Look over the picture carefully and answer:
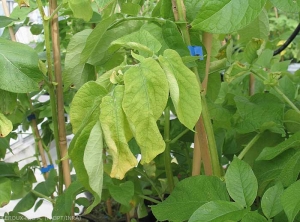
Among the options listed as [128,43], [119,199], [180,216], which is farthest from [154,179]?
[128,43]

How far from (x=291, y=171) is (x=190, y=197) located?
0.34 ft

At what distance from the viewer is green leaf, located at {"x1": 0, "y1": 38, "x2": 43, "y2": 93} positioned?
459 mm

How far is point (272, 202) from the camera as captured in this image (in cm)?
39

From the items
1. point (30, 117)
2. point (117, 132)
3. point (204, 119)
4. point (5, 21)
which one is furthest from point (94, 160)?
point (30, 117)

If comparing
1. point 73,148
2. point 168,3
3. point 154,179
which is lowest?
point 154,179

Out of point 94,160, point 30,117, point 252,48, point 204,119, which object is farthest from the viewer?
point 30,117

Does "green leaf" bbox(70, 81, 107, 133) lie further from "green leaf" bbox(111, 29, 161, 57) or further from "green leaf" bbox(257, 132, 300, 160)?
"green leaf" bbox(257, 132, 300, 160)

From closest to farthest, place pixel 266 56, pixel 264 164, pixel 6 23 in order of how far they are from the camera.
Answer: pixel 264 164
pixel 6 23
pixel 266 56

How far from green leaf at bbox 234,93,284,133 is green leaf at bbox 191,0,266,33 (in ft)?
0.68

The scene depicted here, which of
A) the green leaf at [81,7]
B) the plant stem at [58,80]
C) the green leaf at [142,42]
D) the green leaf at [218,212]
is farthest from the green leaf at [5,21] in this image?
the green leaf at [218,212]

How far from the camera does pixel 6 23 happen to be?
0.61 metres

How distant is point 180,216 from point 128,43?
176mm

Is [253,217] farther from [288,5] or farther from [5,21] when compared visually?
[5,21]

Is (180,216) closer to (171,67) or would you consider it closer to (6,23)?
(171,67)
